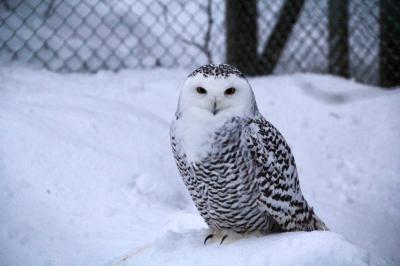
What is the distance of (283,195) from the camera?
1.83 meters

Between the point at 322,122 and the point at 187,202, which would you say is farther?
the point at 322,122

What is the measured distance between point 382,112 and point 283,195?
2.23 metres

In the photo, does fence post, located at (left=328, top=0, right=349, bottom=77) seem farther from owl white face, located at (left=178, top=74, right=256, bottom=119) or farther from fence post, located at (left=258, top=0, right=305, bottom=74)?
owl white face, located at (left=178, top=74, right=256, bottom=119)

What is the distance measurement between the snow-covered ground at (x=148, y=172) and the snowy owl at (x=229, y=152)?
135 millimetres

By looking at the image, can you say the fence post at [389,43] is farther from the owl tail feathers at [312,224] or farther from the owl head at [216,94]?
the owl head at [216,94]

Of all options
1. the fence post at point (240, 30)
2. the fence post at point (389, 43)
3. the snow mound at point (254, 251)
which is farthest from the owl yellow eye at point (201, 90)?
the fence post at point (389, 43)

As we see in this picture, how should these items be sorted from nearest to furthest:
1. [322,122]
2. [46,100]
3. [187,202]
Answer: [187,202], [46,100], [322,122]

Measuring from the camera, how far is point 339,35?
4547 millimetres

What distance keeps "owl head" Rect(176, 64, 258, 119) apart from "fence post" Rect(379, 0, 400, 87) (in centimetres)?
A: 342

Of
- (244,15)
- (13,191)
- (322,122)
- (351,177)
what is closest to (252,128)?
(13,191)

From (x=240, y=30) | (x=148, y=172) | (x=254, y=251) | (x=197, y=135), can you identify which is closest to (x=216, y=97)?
(x=197, y=135)

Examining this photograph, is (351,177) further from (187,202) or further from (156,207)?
(156,207)

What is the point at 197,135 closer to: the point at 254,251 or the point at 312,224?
the point at 254,251

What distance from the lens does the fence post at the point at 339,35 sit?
452 cm
